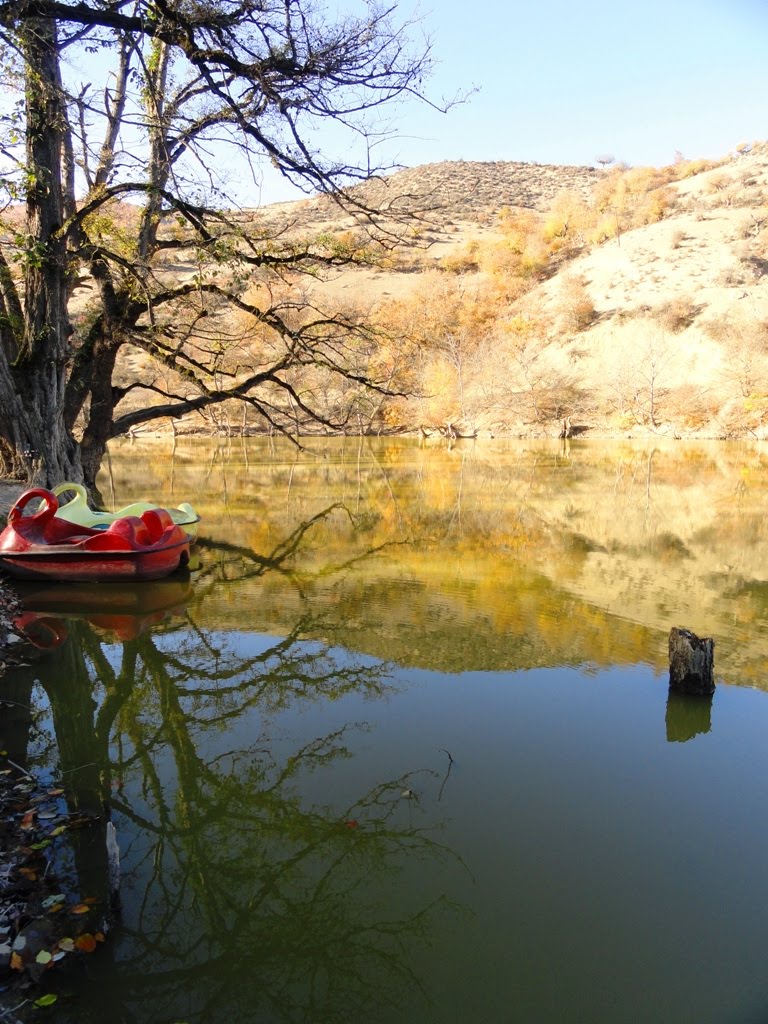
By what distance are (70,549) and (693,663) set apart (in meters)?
7.25

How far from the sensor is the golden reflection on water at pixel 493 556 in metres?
7.83

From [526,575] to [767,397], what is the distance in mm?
32450

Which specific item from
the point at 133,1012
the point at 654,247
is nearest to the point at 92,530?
the point at 133,1012

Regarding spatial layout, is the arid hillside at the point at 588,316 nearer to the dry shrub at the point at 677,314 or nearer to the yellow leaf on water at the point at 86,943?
the dry shrub at the point at 677,314

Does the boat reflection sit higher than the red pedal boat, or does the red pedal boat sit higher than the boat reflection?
the red pedal boat

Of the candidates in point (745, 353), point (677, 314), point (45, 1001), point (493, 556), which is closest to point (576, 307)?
point (677, 314)

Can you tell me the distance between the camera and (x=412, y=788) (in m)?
4.66

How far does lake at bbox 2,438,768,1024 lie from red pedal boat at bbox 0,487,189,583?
1.16 feet

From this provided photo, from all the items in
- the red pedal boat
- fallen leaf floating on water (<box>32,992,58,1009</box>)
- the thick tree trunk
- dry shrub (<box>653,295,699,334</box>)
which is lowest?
fallen leaf floating on water (<box>32,992,58,1009</box>)

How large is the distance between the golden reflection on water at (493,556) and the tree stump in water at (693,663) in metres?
0.74

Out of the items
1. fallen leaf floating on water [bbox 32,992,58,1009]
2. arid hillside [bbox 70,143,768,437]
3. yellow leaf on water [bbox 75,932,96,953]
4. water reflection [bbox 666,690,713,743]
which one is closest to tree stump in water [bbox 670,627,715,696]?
water reflection [bbox 666,690,713,743]

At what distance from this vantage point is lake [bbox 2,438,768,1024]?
3.13 m

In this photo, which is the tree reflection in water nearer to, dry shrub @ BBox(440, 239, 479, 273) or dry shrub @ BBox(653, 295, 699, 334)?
dry shrub @ BBox(653, 295, 699, 334)

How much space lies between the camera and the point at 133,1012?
290cm
